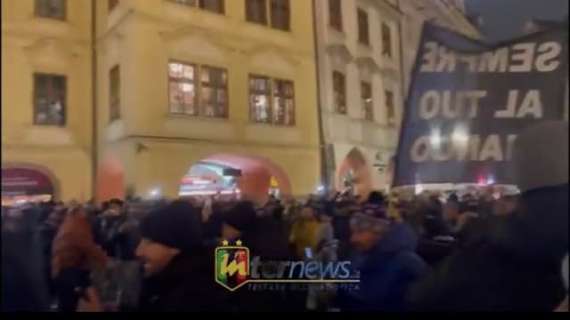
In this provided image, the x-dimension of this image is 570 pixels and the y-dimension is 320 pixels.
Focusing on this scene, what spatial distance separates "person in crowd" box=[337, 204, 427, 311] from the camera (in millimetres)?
2068

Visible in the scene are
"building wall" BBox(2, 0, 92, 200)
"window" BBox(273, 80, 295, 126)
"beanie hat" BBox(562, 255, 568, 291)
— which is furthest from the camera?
"window" BBox(273, 80, 295, 126)

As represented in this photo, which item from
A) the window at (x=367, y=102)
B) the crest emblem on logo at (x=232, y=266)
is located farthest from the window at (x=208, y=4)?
the crest emblem on logo at (x=232, y=266)

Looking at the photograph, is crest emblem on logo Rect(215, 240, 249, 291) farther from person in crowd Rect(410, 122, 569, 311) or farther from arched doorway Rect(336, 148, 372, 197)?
person in crowd Rect(410, 122, 569, 311)

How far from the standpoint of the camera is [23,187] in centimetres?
209

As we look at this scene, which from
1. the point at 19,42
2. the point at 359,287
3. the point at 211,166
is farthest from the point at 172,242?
the point at 19,42

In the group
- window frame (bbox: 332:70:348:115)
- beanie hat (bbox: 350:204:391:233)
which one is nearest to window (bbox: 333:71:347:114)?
window frame (bbox: 332:70:348:115)

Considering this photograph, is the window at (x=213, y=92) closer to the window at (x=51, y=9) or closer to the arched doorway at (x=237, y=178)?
the arched doorway at (x=237, y=178)

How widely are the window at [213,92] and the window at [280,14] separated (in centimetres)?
25

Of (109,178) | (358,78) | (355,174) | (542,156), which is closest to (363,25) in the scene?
(358,78)

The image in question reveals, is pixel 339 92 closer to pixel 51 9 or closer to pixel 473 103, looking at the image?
pixel 473 103

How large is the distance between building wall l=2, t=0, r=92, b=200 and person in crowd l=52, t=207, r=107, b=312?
0.40ft

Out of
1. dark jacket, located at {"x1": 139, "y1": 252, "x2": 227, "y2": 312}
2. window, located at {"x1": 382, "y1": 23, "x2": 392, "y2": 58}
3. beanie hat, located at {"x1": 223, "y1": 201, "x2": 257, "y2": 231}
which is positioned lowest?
dark jacket, located at {"x1": 139, "y1": 252, "x2": 227, "y2": 312}

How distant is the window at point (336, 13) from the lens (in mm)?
2219

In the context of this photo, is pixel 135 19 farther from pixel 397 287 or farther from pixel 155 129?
pixel 397 287
